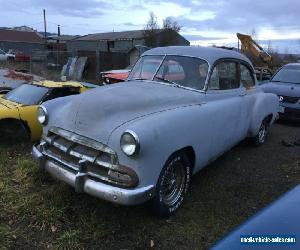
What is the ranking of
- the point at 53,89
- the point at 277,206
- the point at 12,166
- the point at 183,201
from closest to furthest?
the point at 277,206
the point at 183,201
the point at 12,166
the point at 53,89

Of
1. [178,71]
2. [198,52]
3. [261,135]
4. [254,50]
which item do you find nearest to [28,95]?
[178,71]

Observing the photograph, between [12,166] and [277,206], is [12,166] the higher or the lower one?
the lower one

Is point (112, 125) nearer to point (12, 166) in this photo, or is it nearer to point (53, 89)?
point (12, 166)

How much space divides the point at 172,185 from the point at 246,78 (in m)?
3.13

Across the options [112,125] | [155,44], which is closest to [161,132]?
[112,125]

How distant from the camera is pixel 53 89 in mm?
7703

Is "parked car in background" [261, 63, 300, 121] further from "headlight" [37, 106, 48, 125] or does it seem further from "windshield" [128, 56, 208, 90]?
"headlight" [37, 106, 48, 125]

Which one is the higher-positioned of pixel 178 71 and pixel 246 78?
pixel 178 71

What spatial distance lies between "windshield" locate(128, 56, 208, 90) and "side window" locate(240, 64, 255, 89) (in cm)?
135

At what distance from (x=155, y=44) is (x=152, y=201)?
43.1m

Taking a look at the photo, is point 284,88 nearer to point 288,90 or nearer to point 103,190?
point 288,90

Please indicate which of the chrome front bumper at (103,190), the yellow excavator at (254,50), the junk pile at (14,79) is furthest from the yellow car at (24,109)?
the yellow excavator at (254,50)

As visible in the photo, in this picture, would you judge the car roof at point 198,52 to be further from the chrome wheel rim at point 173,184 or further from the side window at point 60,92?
the side window at point 60,92

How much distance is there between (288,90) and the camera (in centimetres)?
1038
